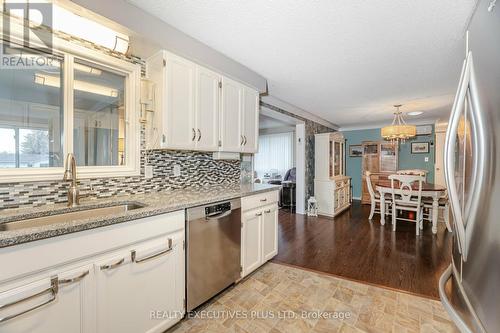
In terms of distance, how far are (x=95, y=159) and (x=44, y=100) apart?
498mm

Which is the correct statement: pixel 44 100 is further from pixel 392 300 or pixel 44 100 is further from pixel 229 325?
pixel 392 300

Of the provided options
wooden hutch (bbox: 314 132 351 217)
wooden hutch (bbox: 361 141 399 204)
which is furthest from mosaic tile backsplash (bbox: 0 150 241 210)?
wooden hutch (bbox: 361 141 399 204)

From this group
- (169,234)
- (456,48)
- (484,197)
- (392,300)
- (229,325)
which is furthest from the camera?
(456,48)

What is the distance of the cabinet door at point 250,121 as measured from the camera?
2670mm

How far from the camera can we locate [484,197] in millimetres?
709

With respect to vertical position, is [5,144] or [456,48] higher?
[456,48]

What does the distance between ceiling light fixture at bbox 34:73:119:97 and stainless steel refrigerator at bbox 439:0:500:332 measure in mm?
2246

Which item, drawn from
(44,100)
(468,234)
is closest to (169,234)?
(44,100)

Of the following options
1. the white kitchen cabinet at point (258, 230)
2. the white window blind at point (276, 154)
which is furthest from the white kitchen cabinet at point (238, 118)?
the white window blind at point (276, 154)

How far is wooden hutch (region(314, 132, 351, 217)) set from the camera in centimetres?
491

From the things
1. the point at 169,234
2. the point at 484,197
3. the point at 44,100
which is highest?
the point at 44,100

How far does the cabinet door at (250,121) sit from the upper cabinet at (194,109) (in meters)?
0.01

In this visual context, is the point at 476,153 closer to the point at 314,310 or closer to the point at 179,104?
the point at 314,310

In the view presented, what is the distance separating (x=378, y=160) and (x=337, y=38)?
17.6 feet
